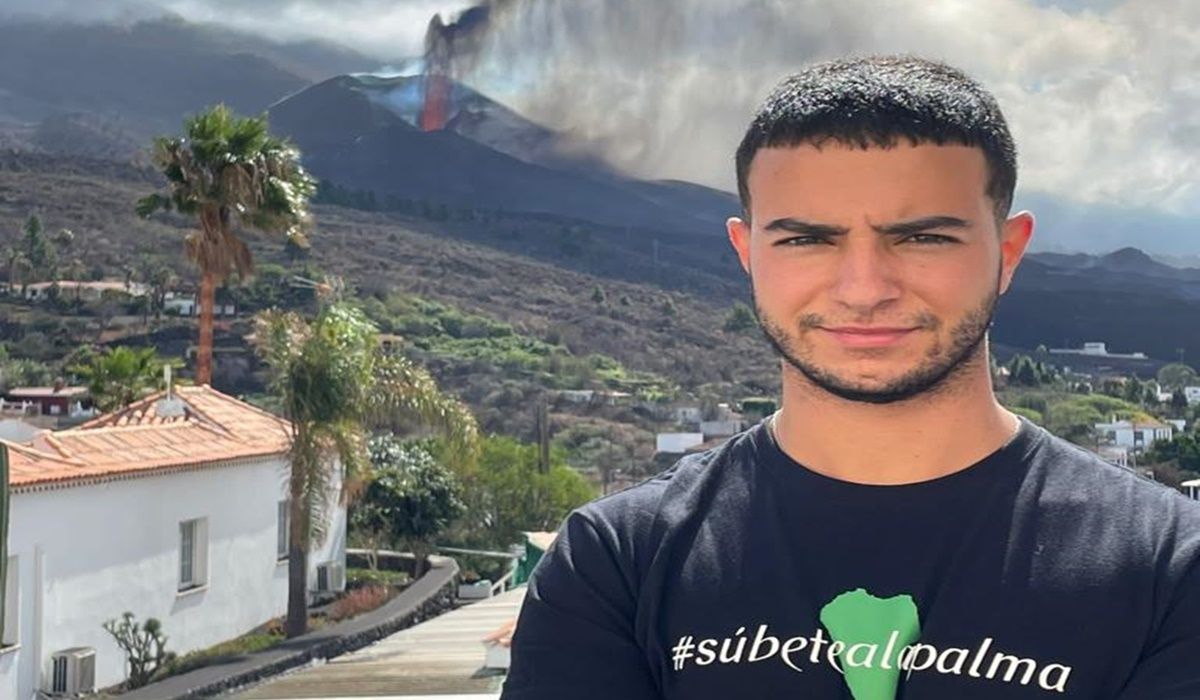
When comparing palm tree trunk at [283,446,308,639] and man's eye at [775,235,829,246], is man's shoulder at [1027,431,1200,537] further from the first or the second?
palm tree trunk at [283,446,308,639]

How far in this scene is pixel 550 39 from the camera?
539 feet

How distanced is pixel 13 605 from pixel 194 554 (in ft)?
12.8

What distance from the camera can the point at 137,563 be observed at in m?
15.5

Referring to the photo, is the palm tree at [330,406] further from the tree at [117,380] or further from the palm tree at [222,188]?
the tree at [117,380]

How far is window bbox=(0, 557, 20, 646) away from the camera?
13.2 m

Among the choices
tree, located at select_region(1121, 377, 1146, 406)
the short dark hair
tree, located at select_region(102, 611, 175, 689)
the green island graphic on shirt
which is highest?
the short dark hair

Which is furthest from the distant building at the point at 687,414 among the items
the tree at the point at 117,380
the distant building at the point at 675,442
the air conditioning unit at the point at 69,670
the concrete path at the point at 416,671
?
the concrete path at the point at 416,671

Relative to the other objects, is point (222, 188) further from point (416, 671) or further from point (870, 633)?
point (870, 633)

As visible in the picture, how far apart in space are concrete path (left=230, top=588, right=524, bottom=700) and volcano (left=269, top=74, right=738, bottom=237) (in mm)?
132613

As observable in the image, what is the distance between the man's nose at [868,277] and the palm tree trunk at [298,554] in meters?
17.3

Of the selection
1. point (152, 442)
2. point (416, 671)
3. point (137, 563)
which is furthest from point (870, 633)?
point (152, 442)

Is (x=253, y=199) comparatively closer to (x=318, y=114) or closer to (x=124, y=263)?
(x=124, y=263)

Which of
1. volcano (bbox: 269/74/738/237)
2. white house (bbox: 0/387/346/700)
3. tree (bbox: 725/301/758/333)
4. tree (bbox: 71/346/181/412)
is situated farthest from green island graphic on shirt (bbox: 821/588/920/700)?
volcano (bbox: 269/74/738/237)

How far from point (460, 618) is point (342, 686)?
667 cm
